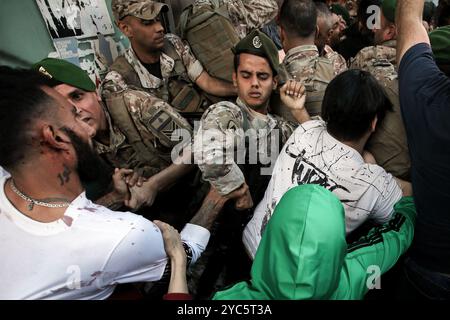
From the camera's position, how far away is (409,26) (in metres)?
1.34

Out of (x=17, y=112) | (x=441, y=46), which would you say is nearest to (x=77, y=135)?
(x=17, y=112)

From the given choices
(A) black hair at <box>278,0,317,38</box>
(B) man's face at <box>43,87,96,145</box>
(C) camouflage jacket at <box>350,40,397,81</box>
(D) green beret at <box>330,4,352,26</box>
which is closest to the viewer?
(B) man's face at <box>43,87,96,145</box>

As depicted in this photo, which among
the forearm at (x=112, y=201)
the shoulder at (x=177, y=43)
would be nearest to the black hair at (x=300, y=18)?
the shoulder at (x=177, y=43)

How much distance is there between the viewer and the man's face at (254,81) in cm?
199

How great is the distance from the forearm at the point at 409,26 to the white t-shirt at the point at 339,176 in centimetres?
45

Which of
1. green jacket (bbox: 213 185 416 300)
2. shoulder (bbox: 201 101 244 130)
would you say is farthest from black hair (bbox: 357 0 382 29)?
green jacket (bbox: 213 185 416 300)

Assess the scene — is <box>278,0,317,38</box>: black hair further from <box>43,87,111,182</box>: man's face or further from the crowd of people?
<box>43,87,111,182</box>: man's face

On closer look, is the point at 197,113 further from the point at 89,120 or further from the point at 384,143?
the point at 384,143

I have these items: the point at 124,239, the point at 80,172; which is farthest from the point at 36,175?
the point at 124,239

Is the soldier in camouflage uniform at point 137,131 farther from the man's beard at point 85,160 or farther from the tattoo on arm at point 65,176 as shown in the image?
the tattoo on arm at point 65,176

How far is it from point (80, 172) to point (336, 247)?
2.79 ft

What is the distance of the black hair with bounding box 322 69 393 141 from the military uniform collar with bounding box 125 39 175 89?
1.18 metres

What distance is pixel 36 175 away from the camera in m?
1.05

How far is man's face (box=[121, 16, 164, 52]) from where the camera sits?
226 centimetres
